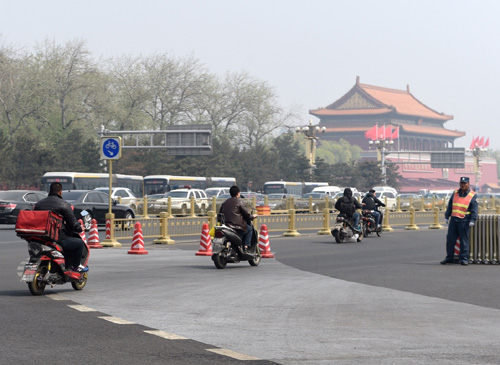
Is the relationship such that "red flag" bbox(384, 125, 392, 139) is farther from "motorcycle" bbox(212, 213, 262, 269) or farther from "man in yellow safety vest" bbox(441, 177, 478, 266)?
"motorcycle" bbox(212, 213, 262, 269)

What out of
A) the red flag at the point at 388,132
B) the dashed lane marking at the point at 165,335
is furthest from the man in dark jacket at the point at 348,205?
the red flag at the point at 388,132

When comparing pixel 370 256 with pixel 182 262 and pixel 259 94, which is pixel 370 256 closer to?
pixel 182 262

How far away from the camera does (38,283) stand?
488 inches

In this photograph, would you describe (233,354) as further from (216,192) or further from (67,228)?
(216,192)

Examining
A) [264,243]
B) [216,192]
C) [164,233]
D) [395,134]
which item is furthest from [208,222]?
[395,134]

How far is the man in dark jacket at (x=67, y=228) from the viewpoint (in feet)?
41.4

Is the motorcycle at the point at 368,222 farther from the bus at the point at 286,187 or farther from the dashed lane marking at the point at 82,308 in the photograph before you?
the bus at the point at 286,187

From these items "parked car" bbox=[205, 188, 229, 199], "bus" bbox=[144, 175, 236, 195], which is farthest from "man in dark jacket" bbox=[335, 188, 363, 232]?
"bus" bbox=[144, 175, 236, 195]

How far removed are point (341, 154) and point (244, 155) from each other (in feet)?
189

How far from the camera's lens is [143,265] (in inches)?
721

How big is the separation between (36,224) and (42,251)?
40 cm

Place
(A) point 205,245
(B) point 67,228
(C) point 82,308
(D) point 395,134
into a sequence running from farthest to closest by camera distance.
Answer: (D) point 395,134
(A) point 205,245
(B) point 67,228
(C) point 82,308

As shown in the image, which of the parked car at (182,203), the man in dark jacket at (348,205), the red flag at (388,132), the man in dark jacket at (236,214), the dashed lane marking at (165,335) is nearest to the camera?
the dashed lane marking at (165,335)

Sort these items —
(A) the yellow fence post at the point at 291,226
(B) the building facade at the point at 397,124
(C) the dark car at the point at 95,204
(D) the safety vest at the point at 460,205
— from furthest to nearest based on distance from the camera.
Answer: (B) the building facade at the point at 397,124 → (C) the dark car at the point at 95,204 → (A) the yellow fence post at the point at 291,226 → (D) the safety vest at the point at 460,205
